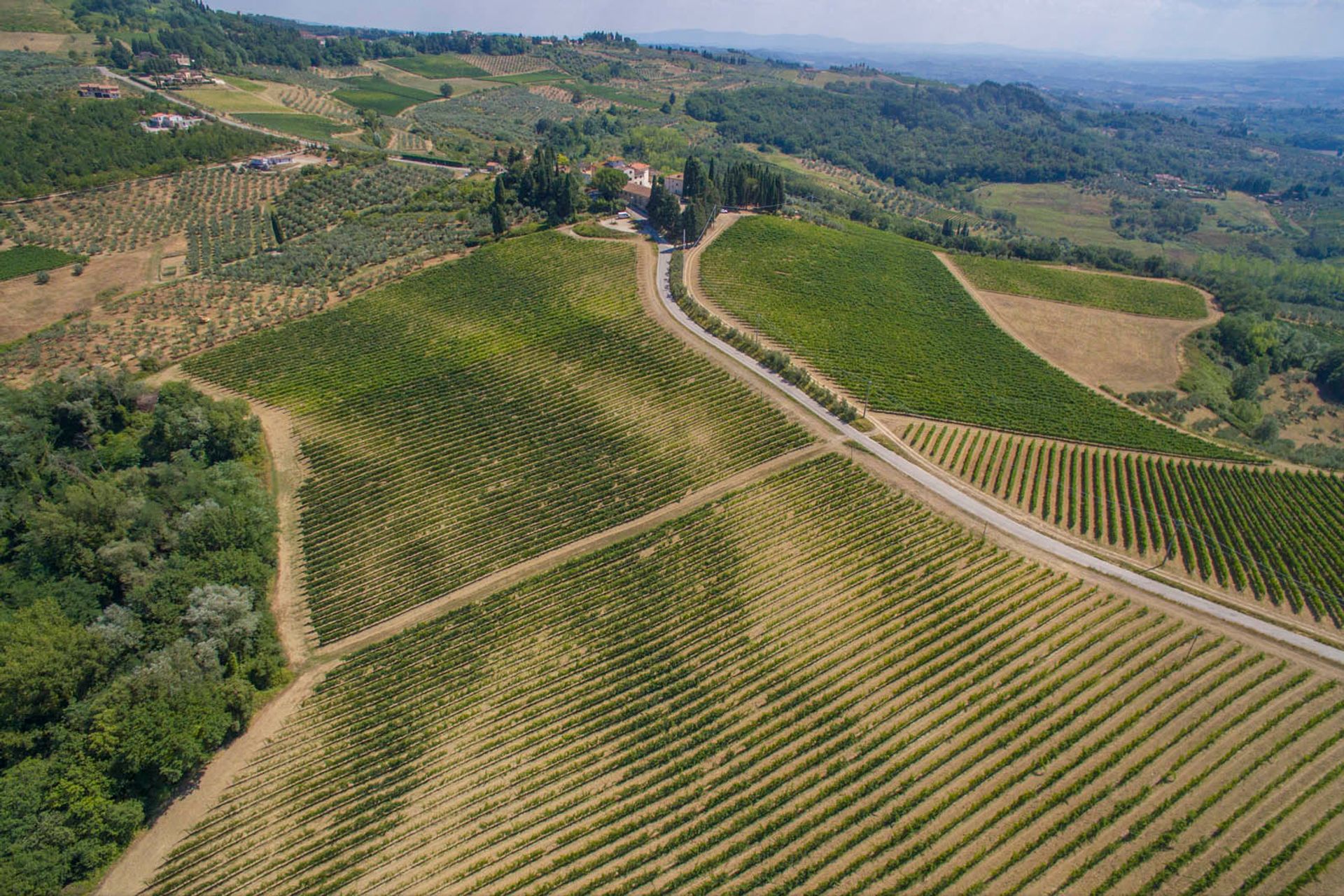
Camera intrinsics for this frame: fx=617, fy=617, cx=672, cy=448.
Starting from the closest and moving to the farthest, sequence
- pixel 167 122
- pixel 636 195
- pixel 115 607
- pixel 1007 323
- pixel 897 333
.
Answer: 1. pixel 115 607
2. pixel 897 333
3. pixel 1007 323
4. pixel 636 195
5. pixel 167 122

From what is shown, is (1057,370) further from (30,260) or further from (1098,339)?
(30,260)

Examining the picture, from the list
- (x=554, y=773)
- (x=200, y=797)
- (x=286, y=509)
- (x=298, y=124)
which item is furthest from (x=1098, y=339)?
(x=298, y=124)

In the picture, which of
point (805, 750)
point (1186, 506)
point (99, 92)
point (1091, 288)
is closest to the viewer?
point (805, 750)

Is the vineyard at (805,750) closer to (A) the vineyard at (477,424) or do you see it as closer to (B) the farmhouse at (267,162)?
(A) the vineyard at (477,424)

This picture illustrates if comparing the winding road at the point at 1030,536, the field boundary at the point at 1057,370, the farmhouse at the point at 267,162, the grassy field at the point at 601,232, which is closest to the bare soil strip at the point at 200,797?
the winding road at the point at 1030,536

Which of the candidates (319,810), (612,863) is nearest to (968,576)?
(612,863)

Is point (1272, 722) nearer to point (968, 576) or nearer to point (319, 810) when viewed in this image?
point (968, 576)
